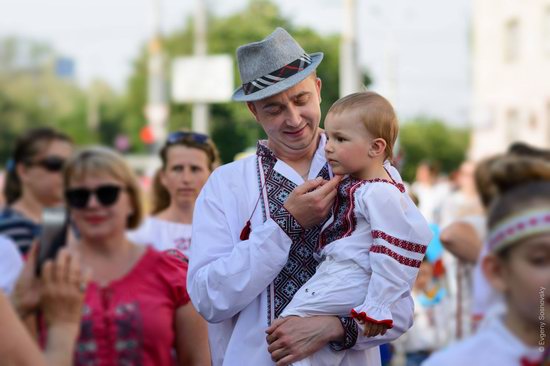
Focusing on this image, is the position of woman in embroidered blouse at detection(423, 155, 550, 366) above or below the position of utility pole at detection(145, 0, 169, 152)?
above

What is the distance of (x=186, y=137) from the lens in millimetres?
5805

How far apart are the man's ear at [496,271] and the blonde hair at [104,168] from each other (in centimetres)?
272

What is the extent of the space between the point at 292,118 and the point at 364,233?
19.9 inches

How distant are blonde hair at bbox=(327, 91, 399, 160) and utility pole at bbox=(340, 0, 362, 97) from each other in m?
10.6

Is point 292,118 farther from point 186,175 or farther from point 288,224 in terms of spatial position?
point 186,175

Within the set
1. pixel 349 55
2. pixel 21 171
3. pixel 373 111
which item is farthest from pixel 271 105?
pixel 349 55

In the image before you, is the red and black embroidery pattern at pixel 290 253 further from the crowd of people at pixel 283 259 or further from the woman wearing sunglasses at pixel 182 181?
the woman wearing sunglasses at pixel 182 181

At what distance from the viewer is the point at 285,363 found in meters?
3.42

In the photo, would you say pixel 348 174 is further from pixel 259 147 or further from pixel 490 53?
pixel 490 53

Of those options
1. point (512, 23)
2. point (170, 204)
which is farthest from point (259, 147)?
point (512, 23)

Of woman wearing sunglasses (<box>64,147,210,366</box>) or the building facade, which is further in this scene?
the building facade

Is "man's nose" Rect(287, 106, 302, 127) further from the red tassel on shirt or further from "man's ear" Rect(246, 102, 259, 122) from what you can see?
the red tassel on shirt

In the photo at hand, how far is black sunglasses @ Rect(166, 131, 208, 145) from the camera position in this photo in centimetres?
574

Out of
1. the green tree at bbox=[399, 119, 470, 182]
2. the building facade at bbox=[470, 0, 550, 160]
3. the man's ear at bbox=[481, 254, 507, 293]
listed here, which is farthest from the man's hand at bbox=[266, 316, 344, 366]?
the green tree at bbox=[399, 119, 470, 182]
